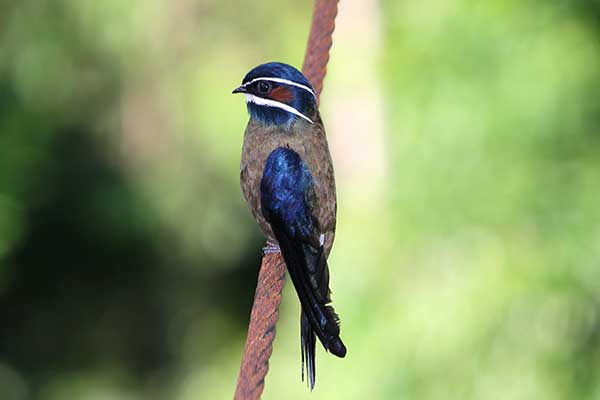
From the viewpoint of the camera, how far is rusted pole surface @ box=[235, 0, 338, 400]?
7.34 ft

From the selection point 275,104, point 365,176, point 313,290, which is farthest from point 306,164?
point 365,176

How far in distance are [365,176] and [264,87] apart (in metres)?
2.36

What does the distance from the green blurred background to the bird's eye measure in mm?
2053

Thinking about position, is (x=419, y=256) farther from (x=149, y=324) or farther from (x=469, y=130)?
(x=149, y=324)

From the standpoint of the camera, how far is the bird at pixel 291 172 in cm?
329

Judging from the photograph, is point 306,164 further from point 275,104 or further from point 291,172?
point 275,104

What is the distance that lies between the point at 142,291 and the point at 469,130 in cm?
301

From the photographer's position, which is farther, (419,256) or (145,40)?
(145,40)

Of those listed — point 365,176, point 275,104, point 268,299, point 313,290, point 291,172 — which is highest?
point 365,176

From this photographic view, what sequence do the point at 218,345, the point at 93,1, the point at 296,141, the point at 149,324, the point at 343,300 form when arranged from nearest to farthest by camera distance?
the point at 296,141
the point at 343,300
the point at 93,1
the point at 218,345
the point at 149,324

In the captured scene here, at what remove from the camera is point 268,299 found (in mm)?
2484

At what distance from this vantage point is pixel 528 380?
5469mm

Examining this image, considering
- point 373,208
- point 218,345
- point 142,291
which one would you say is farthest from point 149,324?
point 373,208

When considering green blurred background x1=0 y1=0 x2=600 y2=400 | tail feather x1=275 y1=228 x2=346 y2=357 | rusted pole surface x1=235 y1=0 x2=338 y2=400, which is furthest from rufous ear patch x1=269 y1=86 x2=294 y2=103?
green blurred background x1=0 y1=0 x2=600 y2=400
